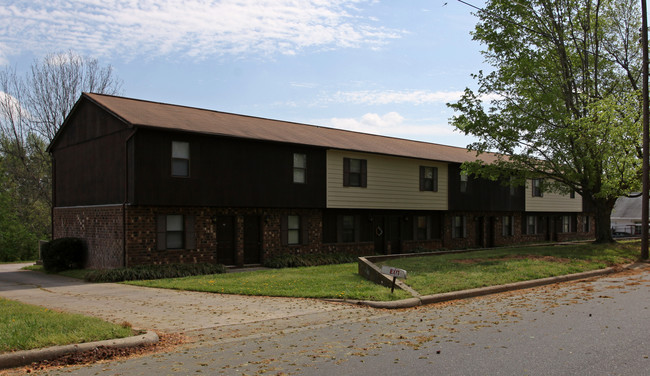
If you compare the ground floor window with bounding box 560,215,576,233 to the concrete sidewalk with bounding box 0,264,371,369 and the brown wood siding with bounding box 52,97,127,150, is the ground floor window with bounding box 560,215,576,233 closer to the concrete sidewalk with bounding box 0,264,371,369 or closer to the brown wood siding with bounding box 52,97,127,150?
the brown wood siding with bounding box 52,97,127,150

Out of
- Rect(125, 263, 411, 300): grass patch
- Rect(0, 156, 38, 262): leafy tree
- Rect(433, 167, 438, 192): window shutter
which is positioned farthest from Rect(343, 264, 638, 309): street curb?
Rect(0, 156, 38, 262): leafy tree

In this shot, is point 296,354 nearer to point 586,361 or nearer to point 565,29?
point 586,361

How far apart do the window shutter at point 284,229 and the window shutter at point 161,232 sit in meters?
5.36

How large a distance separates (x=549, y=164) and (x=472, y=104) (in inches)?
179

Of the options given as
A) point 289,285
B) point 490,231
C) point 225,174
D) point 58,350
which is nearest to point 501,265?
point 289,285

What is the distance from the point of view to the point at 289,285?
49.4ft

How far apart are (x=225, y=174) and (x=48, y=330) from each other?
13.1 meters

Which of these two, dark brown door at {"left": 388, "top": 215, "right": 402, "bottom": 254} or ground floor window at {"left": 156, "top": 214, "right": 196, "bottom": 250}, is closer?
ground floor window at {"left": 156, "top": 214, "right": 196, "bottom": 250}

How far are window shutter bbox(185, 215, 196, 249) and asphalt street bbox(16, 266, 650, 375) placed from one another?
412 inches

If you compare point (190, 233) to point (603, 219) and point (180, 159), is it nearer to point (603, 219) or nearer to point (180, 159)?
point (180, 159)

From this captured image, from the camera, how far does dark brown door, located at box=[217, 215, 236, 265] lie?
70.8 feet

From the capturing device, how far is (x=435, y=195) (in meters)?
30.3

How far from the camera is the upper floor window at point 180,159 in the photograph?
1997cm

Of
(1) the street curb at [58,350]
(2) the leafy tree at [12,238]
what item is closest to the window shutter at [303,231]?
(1) the street curb at [58,350]
